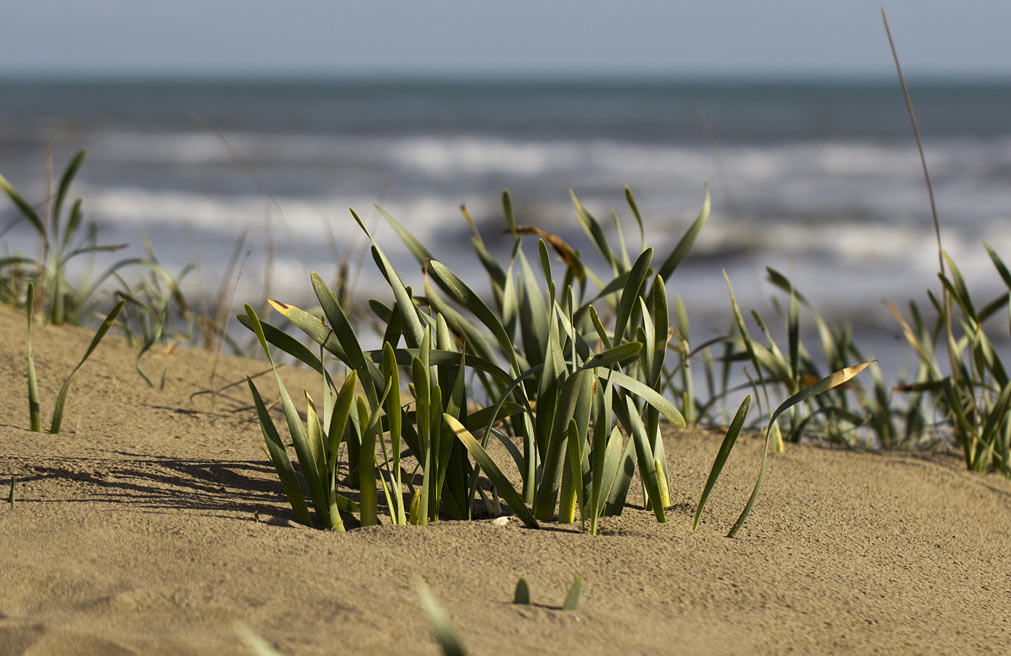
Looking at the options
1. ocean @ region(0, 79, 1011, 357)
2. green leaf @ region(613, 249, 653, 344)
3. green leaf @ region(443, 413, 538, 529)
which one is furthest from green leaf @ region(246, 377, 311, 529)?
ocean @ region(0, 79, 1011, 357)

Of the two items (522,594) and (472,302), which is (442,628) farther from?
(472,302)

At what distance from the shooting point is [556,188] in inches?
442

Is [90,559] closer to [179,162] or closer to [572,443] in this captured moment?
[572,443]

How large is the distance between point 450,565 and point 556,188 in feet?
34.2

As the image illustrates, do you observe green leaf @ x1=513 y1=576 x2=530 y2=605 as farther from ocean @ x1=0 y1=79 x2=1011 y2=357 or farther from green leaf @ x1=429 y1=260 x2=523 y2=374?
ocean @ x1=0 y1=79 x2=1011 y2=357

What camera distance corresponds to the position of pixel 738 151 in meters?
13.9

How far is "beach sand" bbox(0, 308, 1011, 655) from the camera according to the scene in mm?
842

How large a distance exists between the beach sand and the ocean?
604 millimetres

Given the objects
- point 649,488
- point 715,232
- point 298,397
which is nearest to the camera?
point 649,488

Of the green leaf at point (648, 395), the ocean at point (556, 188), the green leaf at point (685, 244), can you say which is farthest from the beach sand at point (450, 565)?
the ocean at point (556, 188)

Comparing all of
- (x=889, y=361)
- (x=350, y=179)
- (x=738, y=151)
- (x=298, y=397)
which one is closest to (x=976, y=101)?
(x=738, y=151)

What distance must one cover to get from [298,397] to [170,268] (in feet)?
15.0

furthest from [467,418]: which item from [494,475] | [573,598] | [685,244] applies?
[685,244]

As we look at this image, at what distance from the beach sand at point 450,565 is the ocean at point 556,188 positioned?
604mm
